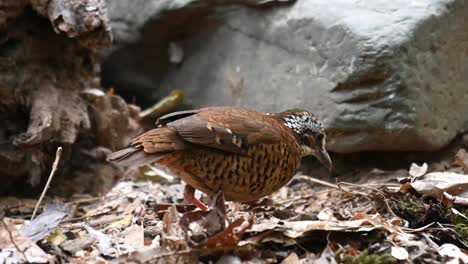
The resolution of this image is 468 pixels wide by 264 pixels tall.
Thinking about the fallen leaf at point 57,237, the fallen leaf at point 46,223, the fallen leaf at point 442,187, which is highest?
the fallen leaf at point 46,223

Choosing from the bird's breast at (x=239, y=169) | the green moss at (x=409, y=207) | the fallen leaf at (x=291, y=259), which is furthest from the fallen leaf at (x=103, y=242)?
the green moss at (x=409, y=207)

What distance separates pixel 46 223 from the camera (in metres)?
3.21

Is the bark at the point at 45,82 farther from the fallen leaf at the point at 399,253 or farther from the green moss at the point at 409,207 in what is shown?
the fallen leaf at the point at 399,253

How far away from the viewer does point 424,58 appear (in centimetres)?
457

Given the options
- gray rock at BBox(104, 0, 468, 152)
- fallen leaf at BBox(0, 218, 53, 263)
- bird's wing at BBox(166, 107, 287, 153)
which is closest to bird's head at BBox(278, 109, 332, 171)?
bird's wing at BBox(166, 107, 287, 153)

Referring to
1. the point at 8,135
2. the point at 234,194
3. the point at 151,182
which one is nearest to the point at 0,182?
the point at 8,135

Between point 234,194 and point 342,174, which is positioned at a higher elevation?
point 234,194

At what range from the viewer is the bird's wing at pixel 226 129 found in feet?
11.0

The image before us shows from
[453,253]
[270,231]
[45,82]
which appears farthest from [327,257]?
[45,82]

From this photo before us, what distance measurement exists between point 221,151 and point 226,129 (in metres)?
0.12

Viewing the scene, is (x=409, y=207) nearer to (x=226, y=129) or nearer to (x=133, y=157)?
(x=226, y=129)

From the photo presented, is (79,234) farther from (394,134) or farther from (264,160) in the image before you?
(394,134)

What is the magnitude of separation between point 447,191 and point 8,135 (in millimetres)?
2909

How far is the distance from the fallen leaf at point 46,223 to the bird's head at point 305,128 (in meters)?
1.40
